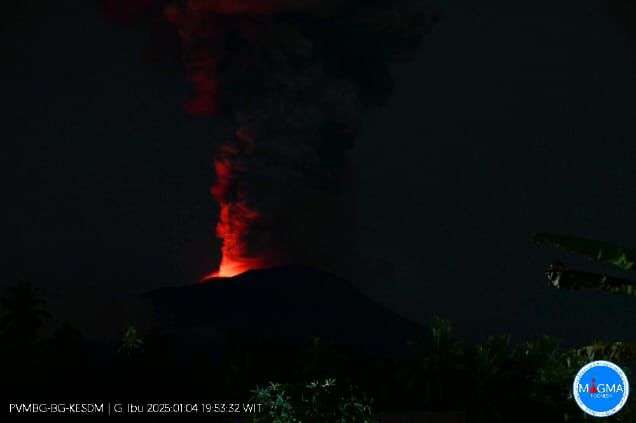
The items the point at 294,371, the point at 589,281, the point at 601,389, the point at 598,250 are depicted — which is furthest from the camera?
the point at 294,371

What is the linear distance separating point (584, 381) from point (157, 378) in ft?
208

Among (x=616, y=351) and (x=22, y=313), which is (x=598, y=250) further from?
(x=22, y=313)

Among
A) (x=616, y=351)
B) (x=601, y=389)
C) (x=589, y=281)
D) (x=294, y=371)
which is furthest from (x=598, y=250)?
(x=294, y=371)

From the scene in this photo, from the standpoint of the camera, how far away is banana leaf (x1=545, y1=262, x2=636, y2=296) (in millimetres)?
20422

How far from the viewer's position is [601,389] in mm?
22281

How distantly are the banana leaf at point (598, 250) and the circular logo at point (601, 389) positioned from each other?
330 cm

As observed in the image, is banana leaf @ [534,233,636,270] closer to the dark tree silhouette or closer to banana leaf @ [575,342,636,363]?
banana leaf @ [575,342,636,363]

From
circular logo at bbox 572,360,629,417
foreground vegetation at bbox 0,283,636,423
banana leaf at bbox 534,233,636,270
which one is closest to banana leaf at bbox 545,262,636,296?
banana leaf at bbox 534,233,636,270

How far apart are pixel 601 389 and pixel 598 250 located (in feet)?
12.8

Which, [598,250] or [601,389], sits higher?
[598,250]

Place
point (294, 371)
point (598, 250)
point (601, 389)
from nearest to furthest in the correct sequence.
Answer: point (598, 250) < point (601, 389) < point (294, 371)

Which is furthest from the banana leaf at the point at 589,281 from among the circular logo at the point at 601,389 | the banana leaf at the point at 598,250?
the circular logo at the point at 601,389

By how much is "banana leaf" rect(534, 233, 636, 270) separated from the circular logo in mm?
3298

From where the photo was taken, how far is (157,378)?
8294 centimetres
